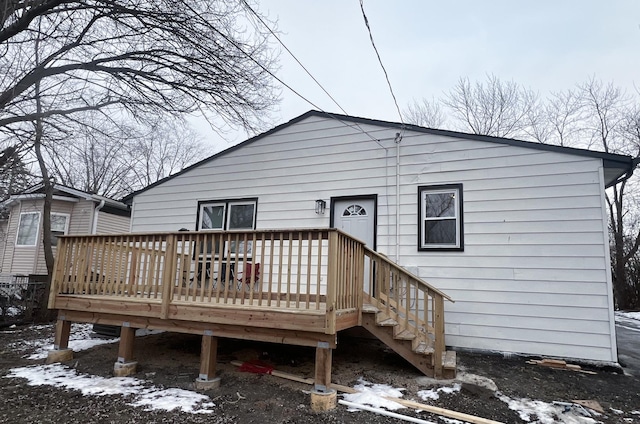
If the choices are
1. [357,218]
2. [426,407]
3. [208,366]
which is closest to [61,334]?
[208,366]

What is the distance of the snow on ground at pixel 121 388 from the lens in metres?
3.83

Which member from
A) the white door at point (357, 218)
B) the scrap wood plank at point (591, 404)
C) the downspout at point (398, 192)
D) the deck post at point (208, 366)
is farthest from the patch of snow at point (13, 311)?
the scrap wood plank at point (591, 404)

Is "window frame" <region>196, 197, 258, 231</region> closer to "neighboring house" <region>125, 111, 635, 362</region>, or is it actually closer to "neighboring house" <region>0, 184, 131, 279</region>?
"neighboring house" <region>125, 111, 635, 362</region>

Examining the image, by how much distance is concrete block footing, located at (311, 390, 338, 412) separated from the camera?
371 centimetres

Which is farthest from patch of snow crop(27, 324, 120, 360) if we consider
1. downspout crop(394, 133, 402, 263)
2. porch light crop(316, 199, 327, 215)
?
downspout crop(394, 133, 402, 263)

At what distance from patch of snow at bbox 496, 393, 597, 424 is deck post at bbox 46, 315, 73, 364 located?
5.69m

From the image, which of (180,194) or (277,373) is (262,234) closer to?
(277,373)

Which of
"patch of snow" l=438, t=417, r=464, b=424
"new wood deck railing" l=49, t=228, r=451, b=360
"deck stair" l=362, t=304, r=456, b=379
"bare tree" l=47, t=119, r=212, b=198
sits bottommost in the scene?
"patch of snow" l=438, t=417, r=464, b=424

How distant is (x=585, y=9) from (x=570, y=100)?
1215 centimetres

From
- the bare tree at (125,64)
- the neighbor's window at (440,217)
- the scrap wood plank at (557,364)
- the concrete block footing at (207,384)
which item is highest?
the bare tree at (125,64)

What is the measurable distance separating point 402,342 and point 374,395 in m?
0.86

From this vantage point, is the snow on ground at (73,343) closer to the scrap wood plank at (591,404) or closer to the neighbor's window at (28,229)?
the scrap wood plank at (591,404)

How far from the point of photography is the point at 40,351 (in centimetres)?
599

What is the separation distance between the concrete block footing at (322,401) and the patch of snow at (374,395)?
195mm
